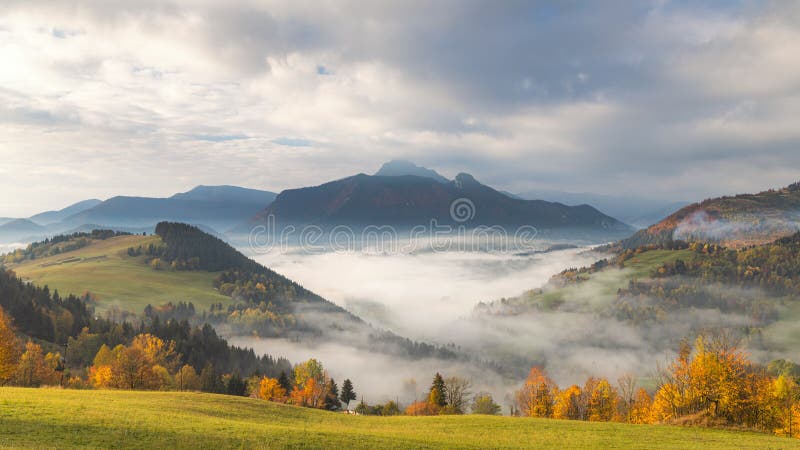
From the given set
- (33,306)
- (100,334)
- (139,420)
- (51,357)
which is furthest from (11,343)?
(33,306)

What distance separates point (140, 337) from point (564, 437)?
431 ft

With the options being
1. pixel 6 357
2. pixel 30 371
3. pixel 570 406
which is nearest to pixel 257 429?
pixel 6 357

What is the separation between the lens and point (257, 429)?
4219 centimetres

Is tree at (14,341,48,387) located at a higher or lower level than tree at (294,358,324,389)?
higher

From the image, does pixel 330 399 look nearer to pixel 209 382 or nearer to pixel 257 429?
pixel 209 382

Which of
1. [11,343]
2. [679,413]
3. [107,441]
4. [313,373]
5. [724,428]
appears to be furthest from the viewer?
[313,373]

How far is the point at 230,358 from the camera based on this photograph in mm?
178500

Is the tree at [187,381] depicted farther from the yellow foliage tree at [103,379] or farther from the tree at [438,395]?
the tree at [438,395]

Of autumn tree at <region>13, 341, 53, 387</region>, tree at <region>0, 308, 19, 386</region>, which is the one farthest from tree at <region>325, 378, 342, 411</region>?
tree at <region>0, 308, 19, 386</region>

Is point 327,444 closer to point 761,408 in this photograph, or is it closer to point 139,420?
point 139,420

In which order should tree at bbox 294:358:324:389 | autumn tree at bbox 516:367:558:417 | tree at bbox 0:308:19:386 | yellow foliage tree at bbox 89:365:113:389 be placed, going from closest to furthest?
tree at bbox 0:308:19:386 < yellow foliage tree at bbox 89:365:113:389 < autumn tree at bbox 516:367:558:417 < tree at bbox 294:358:324:389

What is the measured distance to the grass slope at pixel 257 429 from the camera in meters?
35.6

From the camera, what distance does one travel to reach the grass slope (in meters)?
35.6

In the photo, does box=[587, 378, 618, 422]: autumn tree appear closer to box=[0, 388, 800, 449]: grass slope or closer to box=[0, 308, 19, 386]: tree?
box=[0, 388, 800, 449]: grass slope
